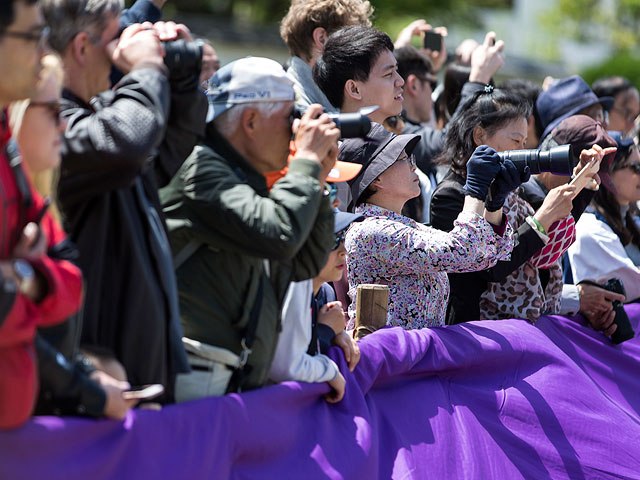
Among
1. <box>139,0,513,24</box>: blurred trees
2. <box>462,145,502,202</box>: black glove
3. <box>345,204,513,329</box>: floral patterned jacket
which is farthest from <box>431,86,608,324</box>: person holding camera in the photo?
<box>139,0,513,24</box>: blurred trees

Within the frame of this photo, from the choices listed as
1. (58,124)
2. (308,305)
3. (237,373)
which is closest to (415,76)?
(308,305)

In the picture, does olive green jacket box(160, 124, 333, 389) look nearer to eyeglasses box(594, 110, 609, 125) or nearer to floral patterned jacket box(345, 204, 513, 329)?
floral patterned jacket box(345, 204, 513, 329)

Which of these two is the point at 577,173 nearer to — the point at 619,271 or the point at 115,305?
the point at 619,271

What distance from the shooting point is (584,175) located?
4555mm

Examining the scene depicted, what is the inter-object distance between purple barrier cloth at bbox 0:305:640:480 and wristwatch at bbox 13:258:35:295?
313 millimetres

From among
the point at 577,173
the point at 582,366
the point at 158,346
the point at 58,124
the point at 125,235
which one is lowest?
the point at 582,366

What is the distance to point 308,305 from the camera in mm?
3242

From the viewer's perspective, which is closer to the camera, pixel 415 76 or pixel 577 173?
pixel 577 173

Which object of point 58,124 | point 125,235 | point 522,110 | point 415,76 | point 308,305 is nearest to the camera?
point 58,124

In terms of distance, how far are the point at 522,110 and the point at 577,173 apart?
43cm

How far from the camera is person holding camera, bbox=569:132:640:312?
216 inches

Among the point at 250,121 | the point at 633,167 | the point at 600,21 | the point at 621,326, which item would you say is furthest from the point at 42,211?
the point at 600,21

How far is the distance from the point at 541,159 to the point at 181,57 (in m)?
1.86

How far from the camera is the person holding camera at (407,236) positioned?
154 inches
